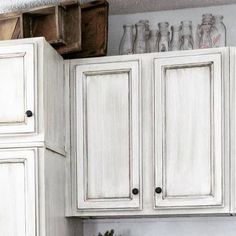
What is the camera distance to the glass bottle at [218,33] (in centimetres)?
276

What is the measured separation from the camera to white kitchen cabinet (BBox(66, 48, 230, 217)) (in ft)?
8.46

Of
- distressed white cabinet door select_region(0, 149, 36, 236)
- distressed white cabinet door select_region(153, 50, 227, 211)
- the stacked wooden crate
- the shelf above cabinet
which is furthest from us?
the shelf above cabinet

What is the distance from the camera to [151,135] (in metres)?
2.65

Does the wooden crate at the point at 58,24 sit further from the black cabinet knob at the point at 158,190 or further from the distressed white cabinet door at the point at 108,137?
the black cabinet knob at the point at 158,190

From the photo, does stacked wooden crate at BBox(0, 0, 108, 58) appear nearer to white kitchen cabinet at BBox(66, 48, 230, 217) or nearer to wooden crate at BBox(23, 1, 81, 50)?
wooden crate at BBox(23, 1, 81, 50)

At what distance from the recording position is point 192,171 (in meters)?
2.59

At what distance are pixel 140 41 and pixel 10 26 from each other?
2.00 ft

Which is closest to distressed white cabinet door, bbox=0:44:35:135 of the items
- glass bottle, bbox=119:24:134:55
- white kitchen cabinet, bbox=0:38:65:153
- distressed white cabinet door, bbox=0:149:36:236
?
white kitchen cabinet, bbox=0:38:65:153

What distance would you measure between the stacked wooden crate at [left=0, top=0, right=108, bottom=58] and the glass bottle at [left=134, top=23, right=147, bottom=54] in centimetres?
15

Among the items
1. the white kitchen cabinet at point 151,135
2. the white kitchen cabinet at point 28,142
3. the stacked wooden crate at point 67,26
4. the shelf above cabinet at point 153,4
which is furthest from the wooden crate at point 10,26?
the shelf above cabinet at point 153,4

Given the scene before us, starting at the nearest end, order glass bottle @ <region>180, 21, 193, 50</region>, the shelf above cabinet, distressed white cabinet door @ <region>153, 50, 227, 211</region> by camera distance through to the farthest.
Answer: distressed white cabinet door @ <region>153, 50, 227, 211</region>, glass bottle @ <region>180, 21, 193, 50</region>, the shelf above cabinet

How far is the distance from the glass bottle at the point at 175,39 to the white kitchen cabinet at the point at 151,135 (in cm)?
13

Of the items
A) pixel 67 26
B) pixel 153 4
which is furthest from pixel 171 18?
pixel 67 26

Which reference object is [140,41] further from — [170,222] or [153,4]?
[170,222]
